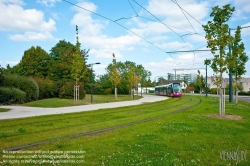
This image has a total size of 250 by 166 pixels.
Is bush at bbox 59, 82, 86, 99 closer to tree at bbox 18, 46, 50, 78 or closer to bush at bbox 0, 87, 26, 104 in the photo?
bush at bbox 0, 87, 26, 104

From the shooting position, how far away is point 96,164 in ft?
18.5

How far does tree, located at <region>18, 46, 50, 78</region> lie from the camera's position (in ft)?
182

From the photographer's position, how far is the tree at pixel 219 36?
15.8m

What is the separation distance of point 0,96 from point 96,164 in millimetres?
24298

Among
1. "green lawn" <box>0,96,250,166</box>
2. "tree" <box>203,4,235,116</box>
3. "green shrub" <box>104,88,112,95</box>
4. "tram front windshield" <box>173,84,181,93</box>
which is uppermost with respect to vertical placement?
"tree" <box>203,4,235,116</box>

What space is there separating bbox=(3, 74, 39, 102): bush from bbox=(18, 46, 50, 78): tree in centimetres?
2414

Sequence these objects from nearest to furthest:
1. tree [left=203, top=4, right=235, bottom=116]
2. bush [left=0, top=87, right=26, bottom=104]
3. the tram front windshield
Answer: tree [left=203, top=4, right=235, bottom=116]
bush [left=0, top=87, right=26, bottom=104]
the tram front windshield

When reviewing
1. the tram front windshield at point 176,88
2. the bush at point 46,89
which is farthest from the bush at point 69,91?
the tram front windshield at point 176,88

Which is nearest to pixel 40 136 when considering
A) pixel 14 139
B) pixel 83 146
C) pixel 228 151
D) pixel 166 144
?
pixel 14 139

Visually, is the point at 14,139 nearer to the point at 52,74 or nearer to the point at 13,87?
the point at 13,87

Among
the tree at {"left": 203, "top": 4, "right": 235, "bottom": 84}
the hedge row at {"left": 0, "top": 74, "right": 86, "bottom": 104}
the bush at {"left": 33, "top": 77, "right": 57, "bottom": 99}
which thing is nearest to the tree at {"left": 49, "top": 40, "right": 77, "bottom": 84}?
the bush at {"left": 33, "top": 77, "right": 57, "bottom": 99}

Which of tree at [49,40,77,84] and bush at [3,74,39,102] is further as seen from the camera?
tree at [49,40,77,84]

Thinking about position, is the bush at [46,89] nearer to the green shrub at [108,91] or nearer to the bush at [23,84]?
the bush at [23,84]

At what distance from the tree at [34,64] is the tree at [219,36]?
153ft
